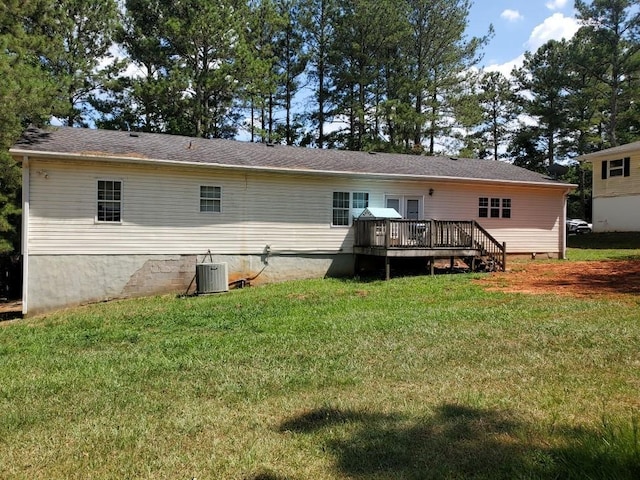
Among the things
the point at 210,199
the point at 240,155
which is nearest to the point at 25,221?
the point at 210,199

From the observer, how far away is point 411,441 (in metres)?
3.47

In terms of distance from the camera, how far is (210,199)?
1373 cm

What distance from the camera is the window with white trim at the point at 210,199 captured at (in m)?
13.6

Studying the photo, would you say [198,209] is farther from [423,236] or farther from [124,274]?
[423,236]

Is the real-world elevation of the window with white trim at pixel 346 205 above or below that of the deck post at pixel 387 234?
above

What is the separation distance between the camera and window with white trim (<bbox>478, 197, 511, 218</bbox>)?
56.9 ft

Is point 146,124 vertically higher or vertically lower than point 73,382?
higher

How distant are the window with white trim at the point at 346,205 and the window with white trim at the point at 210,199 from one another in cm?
373

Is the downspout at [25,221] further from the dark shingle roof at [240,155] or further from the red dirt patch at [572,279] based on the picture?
the red dirt patch at [572,279]

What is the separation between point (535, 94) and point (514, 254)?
1159 inches

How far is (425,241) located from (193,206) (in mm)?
7129

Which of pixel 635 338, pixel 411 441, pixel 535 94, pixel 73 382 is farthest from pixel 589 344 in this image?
pixel 535 94

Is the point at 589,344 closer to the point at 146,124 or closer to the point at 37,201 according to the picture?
the point at 37,201

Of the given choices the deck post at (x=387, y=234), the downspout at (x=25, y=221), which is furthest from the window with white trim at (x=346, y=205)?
the downspout at (x=25, y=221)
